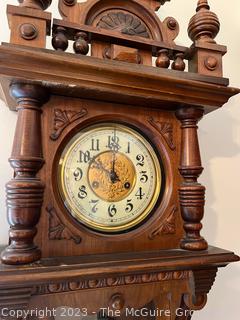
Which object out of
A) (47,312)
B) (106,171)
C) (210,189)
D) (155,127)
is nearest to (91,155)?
(106,171)

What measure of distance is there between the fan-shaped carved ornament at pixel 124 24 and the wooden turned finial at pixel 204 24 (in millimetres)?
101

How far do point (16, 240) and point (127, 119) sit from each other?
302mm

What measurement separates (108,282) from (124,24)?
1.62 feet

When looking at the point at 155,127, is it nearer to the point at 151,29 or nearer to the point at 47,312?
the point at 151,29

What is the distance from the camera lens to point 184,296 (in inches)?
21.4

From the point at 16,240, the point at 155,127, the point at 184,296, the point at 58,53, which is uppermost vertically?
the point at 58,53

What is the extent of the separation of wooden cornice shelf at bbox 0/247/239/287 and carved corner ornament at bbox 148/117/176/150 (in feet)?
0.70

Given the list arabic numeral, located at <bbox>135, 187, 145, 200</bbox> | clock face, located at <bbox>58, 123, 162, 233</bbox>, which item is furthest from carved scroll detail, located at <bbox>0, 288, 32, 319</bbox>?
arabic numeral, located at <bbox>135, 187, 145, 200</bbox>

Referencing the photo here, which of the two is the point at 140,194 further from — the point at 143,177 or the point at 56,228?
the point at 56,228

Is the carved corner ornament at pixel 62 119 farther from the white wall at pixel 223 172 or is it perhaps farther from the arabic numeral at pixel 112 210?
the white wall at pixel 223 172

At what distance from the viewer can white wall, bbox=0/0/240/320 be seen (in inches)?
32.0

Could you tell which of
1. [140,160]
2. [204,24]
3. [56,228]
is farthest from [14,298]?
[204,24]

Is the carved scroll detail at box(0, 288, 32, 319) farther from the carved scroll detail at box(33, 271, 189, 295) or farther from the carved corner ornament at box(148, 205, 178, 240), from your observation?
the carved corner ornament at box(148, 205, 178, 240)

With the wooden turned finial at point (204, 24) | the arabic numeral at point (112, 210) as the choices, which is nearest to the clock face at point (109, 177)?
the arabic numeral at point (112, 210)
